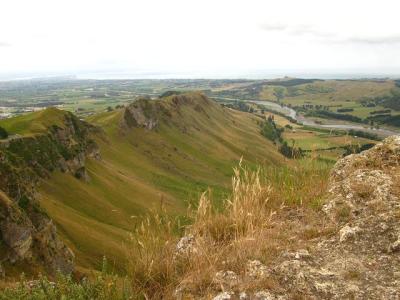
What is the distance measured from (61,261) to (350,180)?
136ft

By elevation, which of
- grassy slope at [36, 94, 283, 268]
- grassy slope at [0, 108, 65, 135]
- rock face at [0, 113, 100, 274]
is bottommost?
grassy slope at [36, 94, 283, 268]

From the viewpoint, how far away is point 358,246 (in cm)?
710

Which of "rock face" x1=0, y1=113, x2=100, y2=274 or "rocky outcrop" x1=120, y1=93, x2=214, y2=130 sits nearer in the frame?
"rock face" x1=0, y1=113, x2=100, y2=274

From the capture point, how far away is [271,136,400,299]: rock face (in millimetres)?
5883

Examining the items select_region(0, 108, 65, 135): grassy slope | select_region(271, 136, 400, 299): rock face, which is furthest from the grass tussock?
select_region(0, 108, 65, 135): grassy slope

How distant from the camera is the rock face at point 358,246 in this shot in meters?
5.88

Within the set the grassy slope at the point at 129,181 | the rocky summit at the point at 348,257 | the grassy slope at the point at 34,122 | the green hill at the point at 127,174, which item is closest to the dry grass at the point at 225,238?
the rocky summit at the point at 348,257

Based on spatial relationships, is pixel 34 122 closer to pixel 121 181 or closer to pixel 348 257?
pixel 121 181

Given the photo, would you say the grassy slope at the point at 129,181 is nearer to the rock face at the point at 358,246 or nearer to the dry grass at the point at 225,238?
the dry grass at the point at 225,238

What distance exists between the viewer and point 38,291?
20.5 feet

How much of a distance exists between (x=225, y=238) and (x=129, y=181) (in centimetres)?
10396

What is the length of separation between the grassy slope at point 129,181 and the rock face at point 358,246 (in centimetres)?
283

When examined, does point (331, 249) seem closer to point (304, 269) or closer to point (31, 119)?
point (304, 269)

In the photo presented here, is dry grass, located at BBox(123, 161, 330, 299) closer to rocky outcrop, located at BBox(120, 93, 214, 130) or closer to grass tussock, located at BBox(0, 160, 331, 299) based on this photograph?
grass tussock, located at BBox(0, 160, 331, 299)
